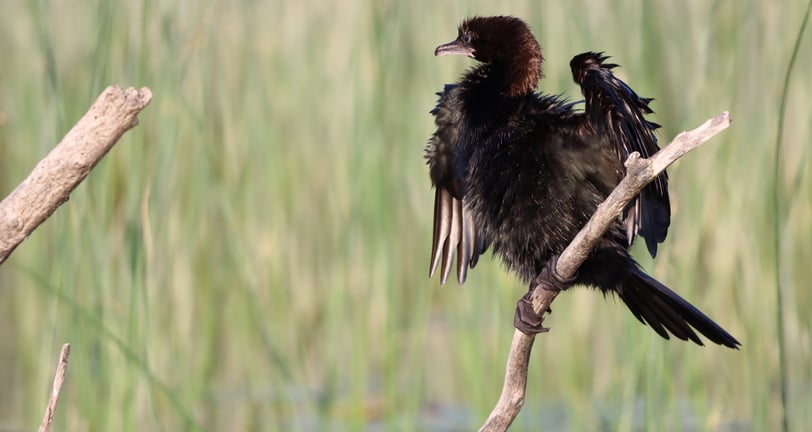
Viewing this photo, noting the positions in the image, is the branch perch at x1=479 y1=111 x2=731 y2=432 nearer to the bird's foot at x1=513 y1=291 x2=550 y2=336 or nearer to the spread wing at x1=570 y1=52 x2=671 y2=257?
the bird's foot at x1=513 y1=291 x2=550 y2=336

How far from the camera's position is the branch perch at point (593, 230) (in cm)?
152

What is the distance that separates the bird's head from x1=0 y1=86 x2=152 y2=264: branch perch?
116cm

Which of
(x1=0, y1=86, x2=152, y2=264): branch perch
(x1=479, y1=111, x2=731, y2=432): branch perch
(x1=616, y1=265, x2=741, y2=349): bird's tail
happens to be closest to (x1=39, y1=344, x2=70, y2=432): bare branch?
(x1=0, y1=86, x2=152, y2=264): branch perch

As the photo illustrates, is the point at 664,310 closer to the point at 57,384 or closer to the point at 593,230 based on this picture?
the point at 593,230

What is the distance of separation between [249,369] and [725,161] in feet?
5.83

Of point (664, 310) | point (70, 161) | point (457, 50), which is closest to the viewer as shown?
point (70, 161)

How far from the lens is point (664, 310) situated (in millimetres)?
2164

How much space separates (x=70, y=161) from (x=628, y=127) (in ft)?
3.65

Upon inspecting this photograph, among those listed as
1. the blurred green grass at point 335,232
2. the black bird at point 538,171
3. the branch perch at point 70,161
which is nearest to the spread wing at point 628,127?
Answer: the black bird at point 538,171

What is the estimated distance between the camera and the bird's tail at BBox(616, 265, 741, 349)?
6.80 ft

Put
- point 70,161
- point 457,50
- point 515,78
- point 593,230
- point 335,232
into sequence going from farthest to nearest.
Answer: point 335,232
point 457,50
point 515,78
point 593,230
point 70,161

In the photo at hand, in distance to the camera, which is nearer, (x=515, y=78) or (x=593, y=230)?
(x=593, y=230)

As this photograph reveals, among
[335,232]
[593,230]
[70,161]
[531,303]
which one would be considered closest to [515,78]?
[531,303]

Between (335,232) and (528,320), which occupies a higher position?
(335,232)
